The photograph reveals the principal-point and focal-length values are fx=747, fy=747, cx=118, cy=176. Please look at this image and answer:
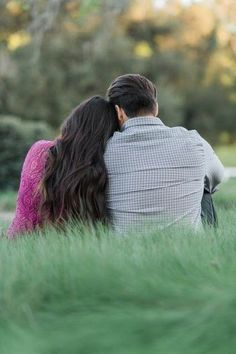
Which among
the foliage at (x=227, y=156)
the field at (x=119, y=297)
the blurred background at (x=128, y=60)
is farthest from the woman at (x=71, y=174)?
the foliage at (x=227, y=156)

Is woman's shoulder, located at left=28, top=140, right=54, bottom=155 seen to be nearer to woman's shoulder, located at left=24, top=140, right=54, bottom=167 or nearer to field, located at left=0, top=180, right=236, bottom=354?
woman's shoulder, located at left=24, top=140, right=54, bottom=167

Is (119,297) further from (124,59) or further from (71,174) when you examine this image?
(124,59)

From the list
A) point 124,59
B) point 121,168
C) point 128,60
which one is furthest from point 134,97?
point 128,60

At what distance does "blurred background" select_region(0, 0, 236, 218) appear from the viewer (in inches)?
1061

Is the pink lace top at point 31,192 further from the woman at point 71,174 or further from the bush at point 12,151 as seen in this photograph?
the bush at point 12,151

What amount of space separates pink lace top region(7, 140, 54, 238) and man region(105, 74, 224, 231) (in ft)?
1.45

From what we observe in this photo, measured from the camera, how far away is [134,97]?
4.41 metres

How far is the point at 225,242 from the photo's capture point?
330 cm

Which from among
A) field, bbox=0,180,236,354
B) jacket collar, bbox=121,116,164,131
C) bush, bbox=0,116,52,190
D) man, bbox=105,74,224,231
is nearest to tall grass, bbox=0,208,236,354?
field, bbox=0,180,236,354

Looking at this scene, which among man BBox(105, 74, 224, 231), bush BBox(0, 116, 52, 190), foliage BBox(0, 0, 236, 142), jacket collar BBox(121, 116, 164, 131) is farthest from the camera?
foliage BBox(0, 0, 236, 142)

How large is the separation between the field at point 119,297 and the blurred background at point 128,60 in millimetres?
17621

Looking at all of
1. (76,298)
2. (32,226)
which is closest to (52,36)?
(32,226)

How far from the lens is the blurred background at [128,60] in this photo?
26953 mm

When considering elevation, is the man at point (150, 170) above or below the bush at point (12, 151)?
below
